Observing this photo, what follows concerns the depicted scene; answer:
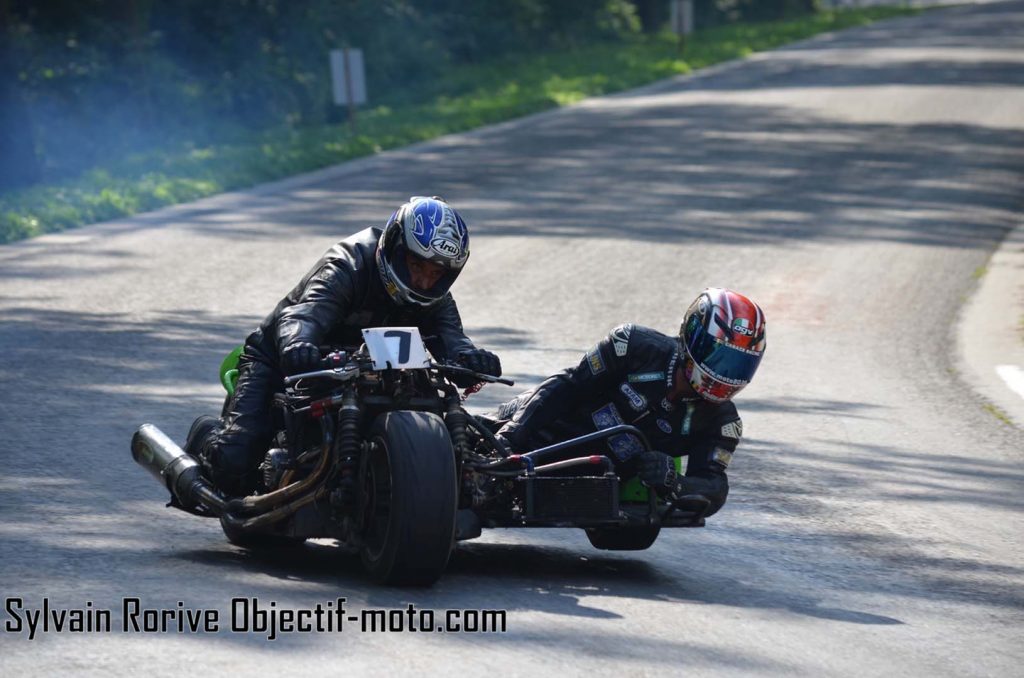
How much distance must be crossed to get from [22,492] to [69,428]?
5.29ft

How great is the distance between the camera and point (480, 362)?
6.76m

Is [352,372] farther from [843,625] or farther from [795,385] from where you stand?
[795,385]

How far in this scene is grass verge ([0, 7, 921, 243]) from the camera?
19531mm

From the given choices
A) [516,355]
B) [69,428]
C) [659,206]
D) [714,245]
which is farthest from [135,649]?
[659,206]

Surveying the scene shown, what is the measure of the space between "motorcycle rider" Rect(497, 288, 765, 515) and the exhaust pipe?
1357 millimetres

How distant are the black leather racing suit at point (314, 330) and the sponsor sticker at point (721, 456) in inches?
47.4

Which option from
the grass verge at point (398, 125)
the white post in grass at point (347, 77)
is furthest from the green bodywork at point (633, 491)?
the white post in grass at point (347, 77)

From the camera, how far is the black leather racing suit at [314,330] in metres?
6.89

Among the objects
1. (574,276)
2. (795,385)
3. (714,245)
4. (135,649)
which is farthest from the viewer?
(714,245)

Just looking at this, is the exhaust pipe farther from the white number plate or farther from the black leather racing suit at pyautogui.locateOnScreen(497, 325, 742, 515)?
the black leather racing suit at pyautogui.locateOnScreen(497, 325, 742, 515)

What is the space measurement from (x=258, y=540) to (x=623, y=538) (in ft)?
5.50

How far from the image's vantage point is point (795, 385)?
12.0 m

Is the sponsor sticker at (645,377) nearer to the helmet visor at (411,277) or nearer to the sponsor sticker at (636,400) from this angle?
the sponsor sticker at (636,400)

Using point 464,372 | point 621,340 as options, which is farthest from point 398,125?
point 464,372
